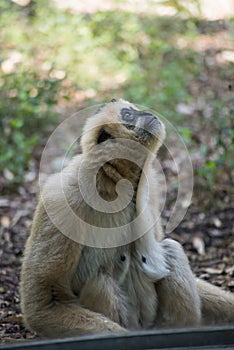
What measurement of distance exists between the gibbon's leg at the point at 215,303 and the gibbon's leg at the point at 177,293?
17 centimetres

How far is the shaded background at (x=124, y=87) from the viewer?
7906mm

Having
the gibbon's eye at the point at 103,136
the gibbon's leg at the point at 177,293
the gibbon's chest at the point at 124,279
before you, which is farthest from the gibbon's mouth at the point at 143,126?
the gibbon's leg at the point at 177,293

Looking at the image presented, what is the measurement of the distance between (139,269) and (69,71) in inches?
251

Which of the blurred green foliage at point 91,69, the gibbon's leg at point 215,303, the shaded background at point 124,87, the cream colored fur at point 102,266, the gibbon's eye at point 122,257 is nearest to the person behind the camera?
the cream colored fur at point 102,266

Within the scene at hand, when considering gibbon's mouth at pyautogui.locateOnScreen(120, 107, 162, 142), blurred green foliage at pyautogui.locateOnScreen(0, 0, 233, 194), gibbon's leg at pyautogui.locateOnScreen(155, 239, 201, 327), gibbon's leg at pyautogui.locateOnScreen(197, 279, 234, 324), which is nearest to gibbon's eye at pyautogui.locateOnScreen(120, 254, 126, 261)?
gibbon's leg at pyautogui.locateOnScreen(155, 239, 201, 327)

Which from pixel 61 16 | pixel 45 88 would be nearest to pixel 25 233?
pixel 45 88

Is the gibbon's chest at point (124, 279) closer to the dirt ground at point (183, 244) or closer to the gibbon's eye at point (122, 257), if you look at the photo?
the gibbon's eye at point (122, 257)

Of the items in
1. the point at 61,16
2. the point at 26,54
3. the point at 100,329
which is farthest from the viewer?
the point at 61,16

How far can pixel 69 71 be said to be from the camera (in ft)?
36.5

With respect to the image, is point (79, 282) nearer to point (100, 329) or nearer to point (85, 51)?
point (100, 329)

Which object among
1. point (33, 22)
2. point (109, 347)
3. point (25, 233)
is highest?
point (109, 347)

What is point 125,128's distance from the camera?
4.95 meters

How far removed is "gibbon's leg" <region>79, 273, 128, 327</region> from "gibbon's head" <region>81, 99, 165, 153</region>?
2.92 ft

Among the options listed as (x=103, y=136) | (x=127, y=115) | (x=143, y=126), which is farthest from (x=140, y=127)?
(x=103, y=136)
